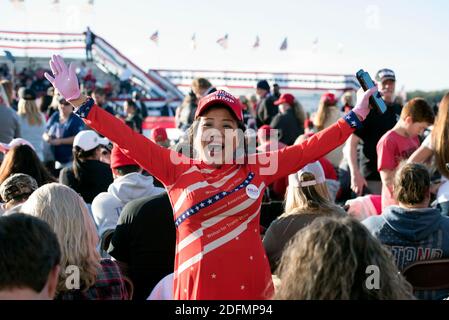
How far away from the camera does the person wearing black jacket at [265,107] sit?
10.1 metres

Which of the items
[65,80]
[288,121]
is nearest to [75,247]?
[65,80]

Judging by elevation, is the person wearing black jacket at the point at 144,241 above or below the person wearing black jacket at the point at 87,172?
below

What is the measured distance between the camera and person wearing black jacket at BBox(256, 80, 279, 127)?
10055 mm

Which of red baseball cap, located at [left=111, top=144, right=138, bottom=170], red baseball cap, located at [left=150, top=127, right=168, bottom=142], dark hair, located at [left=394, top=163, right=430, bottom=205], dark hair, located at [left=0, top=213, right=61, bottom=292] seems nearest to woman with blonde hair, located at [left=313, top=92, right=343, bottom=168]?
red baseball cap, located at [left=150, top=127, right=168, bottom=142]

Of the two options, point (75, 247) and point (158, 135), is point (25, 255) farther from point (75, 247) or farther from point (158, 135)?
point (158, 135)

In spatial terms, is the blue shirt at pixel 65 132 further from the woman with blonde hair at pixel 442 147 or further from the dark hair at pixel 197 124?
the dark hair at pixel 197 124

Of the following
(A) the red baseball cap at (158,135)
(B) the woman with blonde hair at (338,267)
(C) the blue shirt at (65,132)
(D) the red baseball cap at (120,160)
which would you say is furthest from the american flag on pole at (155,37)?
(B) the woman with blonde hair at (338,267)

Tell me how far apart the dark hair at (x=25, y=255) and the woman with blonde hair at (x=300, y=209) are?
1.80m

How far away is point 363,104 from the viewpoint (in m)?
3.11

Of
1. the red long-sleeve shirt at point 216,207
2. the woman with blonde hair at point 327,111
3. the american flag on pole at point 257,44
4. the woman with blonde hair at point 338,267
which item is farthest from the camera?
the american flag on pole at point 257,44

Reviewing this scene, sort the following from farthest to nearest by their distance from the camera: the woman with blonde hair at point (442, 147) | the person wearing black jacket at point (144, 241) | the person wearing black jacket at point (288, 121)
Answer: the person wearing black jacket at point (288, 121) → the woman with blonde hair at point (442, 147) → the person wearing black jacket at point (144, 241)

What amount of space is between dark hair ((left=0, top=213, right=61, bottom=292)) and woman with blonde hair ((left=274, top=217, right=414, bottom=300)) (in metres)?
0.74
